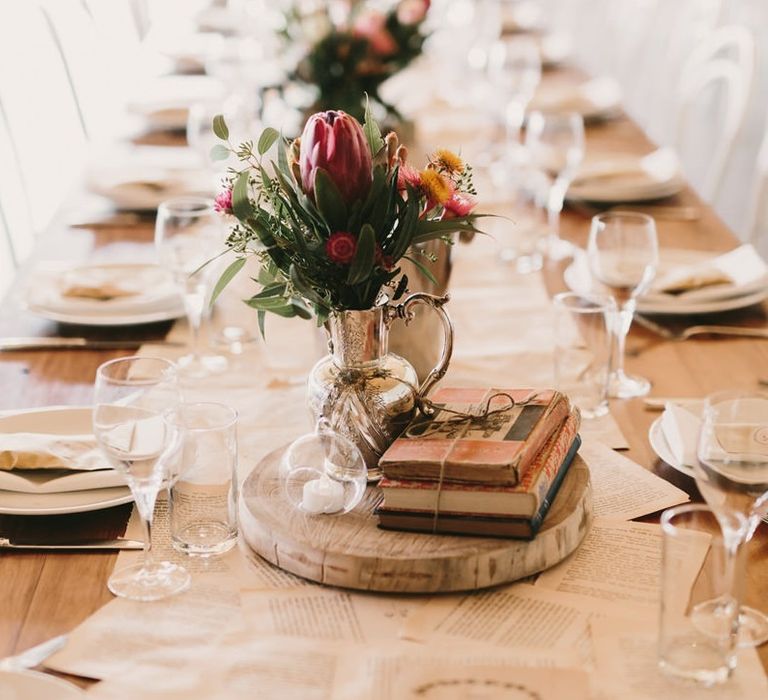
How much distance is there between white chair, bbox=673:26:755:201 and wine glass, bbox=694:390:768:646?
6.40ft

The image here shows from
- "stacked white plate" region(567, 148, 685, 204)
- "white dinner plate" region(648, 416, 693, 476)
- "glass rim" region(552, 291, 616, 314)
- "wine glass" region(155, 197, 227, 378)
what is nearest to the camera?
"white dinner plate" region(648, 416, 693, 476)

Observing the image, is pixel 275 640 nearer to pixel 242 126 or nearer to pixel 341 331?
pixel 341 331

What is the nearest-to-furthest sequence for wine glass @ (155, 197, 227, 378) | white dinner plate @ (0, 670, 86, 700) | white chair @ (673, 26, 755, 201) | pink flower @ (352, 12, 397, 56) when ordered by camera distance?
white dinner plate @ (0, 670, 86, 700) < wine glass @ (155, 197, 227, 378) < pink flower @ (352, 12, 397, 56) < white chair @ (673, 26, 755, 201)

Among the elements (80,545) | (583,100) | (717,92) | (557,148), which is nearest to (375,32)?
(557,148)

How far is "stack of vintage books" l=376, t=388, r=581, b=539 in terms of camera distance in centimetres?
103

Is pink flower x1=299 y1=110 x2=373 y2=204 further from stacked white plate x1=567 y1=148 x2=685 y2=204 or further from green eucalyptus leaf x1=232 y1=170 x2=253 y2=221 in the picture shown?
stacked white plate x1=567 y1=148 x2=685 y2=204

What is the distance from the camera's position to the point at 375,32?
95.5 inches

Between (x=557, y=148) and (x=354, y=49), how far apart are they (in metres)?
0.64

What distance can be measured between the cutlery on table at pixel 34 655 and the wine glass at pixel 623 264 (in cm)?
81

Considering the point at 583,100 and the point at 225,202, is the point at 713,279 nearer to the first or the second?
the point at 225,202

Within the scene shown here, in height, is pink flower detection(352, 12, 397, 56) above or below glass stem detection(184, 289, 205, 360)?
above

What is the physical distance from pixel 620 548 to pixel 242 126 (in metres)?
1.66

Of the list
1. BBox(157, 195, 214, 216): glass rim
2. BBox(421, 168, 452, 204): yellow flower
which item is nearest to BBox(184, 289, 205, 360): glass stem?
BBox(157, 195, 214, 216): glass rim

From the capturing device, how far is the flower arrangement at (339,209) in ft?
3.45
